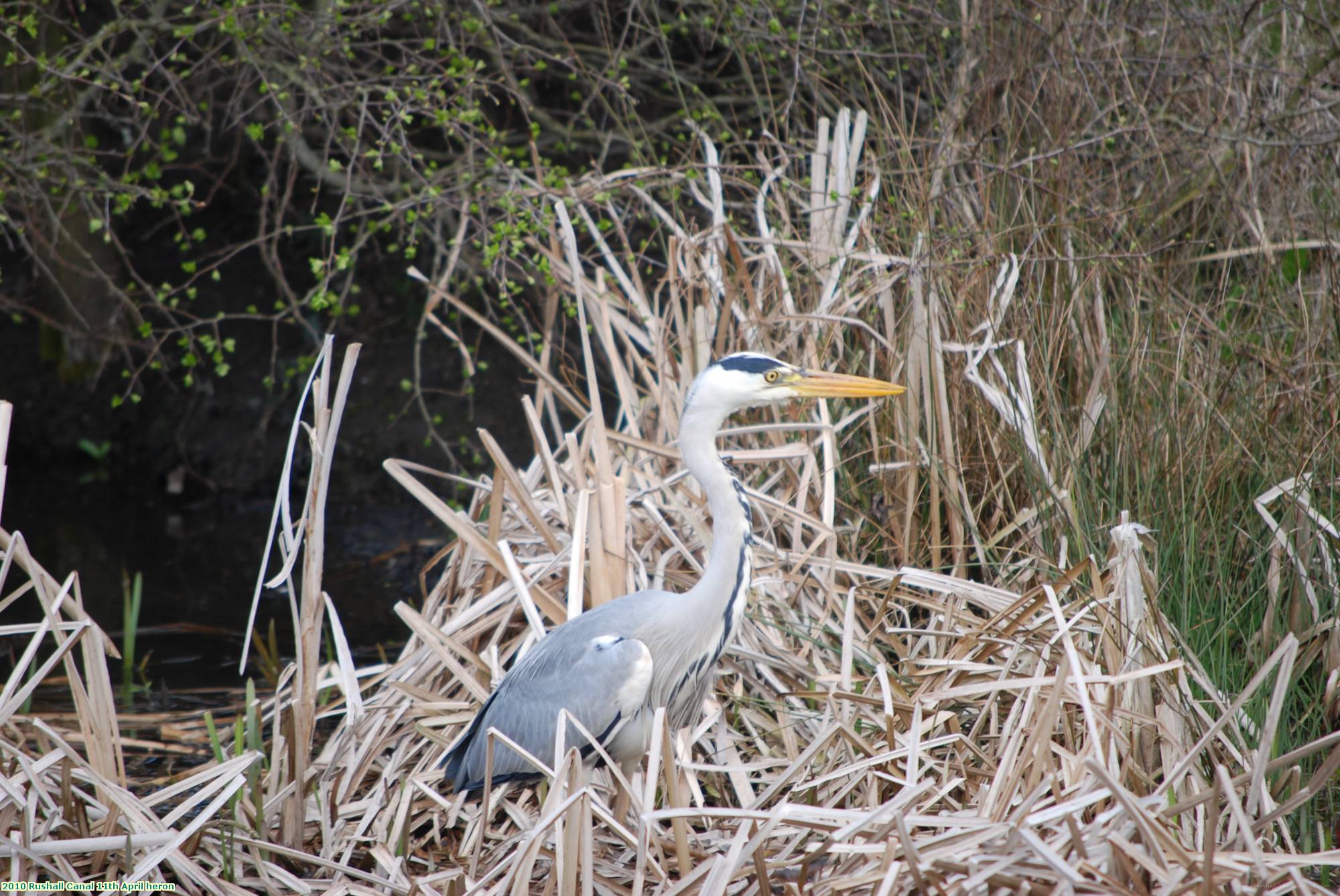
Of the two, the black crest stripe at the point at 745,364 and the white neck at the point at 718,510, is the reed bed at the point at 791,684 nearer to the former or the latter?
the white neck at the point at 718,510

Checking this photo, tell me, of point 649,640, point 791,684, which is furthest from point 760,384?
point 791,684

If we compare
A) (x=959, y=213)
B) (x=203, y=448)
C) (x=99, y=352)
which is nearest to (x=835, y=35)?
(x=959, y=213)

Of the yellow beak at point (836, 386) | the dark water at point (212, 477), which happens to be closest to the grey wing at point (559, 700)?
the yellow beak at point (836, 386)

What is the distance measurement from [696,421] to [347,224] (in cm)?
482

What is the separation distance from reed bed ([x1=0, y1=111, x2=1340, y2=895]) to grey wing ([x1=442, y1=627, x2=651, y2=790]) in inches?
4.1

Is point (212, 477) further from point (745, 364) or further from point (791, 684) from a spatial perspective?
point (745, 364)

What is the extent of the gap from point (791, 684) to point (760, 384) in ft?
2.77

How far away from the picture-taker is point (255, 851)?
279cm

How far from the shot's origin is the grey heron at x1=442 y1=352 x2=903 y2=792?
2752 millimetres

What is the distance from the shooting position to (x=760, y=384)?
9.19ft

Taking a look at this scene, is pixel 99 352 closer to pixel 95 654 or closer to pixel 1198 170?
pixel 95 654

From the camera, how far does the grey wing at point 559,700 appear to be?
8.99ft

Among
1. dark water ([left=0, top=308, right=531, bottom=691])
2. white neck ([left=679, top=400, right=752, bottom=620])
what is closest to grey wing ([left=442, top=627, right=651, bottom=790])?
white neck ([left=679, top=400, right=752, bottom=620])

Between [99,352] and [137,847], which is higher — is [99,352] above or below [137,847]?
below
